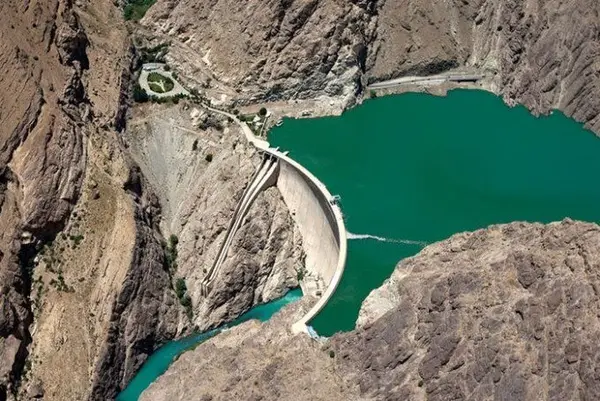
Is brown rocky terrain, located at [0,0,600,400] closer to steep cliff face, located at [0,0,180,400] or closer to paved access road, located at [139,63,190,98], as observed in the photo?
steep cliff face, located at [0,0,180,400]

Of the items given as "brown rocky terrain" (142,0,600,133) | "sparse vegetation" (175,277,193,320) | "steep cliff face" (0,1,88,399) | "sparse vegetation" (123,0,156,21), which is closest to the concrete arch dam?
Answer: "sparse vegetation" (175,277,193,320)

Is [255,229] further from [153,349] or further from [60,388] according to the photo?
[60,388]

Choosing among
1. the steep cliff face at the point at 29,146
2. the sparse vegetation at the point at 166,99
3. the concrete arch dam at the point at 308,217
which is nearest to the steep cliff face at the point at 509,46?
the concrete arch dam at the point at 308,217

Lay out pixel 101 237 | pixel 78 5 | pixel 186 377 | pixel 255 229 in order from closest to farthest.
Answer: pixel 186 377 < pixel 101 237 < pixel 255 229 < pixel 78 5

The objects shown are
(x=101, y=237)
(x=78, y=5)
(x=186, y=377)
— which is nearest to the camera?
(x=186, y=377)

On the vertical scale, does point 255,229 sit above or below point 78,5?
below

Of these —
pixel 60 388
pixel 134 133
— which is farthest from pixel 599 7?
pixel 60 388

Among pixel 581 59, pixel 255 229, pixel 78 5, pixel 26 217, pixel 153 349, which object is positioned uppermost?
→ pixel 78 5
